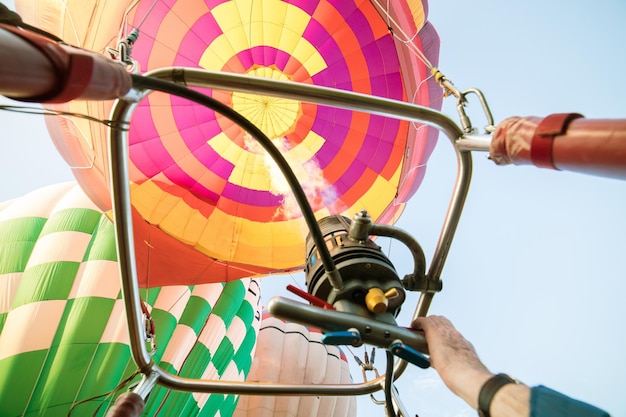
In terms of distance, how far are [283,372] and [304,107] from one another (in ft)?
11.1

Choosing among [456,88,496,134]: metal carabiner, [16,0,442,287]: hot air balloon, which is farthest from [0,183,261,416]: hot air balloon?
[456,88,496,134]: metal carabiner

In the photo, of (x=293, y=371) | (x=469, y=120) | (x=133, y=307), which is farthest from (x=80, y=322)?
(x=469, y=120)

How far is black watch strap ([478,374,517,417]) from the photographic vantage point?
2.63 ft

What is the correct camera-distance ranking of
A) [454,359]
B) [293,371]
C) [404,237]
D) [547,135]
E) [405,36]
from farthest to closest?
[293,371] < [405,36] < [404,237] < [454,359] < [547,135]

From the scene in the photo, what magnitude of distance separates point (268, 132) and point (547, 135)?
335cm

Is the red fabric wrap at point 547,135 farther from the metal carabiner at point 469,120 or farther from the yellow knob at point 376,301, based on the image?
the yellow knob at point 376,301

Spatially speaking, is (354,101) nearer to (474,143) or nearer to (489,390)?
(474,143)

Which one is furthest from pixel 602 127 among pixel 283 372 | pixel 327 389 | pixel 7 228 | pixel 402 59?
pixel 283 372

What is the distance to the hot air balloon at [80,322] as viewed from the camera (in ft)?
11.7

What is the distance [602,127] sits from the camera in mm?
640

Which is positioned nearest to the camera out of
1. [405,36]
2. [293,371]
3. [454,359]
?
[454,359]

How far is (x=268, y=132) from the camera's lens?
3.94 m

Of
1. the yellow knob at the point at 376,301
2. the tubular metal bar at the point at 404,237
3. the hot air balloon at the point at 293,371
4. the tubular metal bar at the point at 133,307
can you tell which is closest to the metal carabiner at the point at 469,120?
the tubular metal bar at the point at 404,237

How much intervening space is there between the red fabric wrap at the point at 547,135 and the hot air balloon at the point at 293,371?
4.69m
